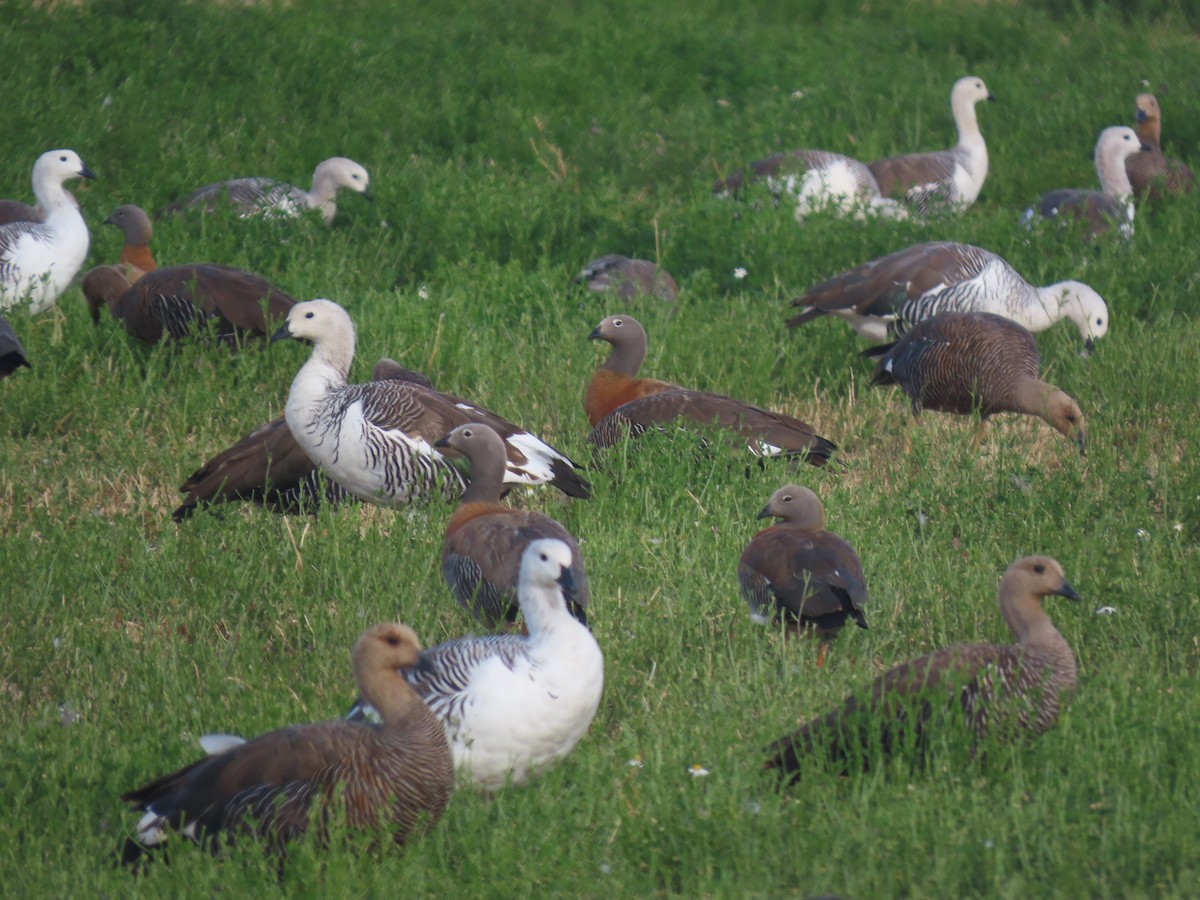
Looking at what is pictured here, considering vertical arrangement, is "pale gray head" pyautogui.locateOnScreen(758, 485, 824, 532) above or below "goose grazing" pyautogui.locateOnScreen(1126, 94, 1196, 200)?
above

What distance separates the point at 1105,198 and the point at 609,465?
21.3 ft

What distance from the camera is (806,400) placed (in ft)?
30.7

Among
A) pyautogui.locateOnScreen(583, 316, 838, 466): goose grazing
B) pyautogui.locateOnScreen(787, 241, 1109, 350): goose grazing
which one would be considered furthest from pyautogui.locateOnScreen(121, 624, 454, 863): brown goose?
pyautogui.locateOnScreen(787, 241, 1109, 350): goose grazing

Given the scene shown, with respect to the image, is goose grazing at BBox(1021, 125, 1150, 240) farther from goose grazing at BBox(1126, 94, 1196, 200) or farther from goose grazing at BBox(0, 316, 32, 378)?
goose grazing at BBox(0, 316, 32, 378)

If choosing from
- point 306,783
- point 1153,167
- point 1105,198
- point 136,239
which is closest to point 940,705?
point 306,783

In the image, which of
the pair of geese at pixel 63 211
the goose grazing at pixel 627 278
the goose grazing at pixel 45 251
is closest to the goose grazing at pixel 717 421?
the goose grazing at pixel 627 278

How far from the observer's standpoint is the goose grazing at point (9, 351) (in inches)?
323

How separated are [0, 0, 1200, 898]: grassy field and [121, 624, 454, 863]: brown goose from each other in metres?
0.13

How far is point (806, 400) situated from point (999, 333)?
1.17 metres

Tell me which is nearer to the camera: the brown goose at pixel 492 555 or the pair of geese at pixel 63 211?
the brown goose at pixel 492 555

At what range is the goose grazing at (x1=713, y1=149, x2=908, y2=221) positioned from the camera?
12227 millimetres

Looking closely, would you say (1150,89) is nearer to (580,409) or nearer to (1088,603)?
(580,409)

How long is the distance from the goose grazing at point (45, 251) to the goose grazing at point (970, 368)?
5333 mm

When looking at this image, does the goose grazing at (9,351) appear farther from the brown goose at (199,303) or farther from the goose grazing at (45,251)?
the goose grazing at (45,251)
